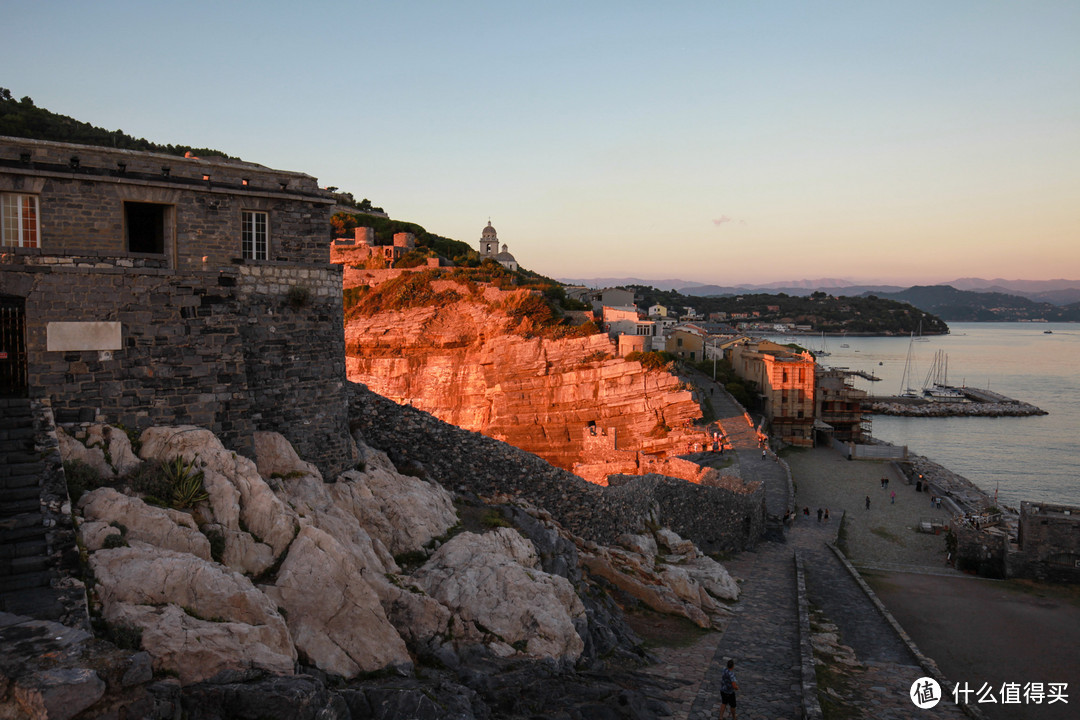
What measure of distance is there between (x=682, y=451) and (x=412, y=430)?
24.9 meters

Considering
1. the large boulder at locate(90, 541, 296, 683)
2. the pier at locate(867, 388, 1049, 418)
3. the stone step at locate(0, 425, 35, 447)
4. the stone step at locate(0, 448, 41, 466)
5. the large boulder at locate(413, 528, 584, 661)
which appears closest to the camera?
the large boulder at locate(90, 541, 296, 683)

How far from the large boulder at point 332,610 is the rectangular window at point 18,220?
505 cm

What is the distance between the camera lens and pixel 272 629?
6.77 metres

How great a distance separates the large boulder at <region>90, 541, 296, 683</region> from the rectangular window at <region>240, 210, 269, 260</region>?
492 cm

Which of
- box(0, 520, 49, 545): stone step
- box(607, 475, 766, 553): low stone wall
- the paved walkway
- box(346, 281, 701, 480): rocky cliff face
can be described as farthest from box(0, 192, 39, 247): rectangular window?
box(346, 281, 701, 480): rocky cliff face

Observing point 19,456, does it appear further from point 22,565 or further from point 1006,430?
point 1006,430

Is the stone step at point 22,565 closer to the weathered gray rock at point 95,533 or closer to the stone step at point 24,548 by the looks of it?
the stone step at point 24,548

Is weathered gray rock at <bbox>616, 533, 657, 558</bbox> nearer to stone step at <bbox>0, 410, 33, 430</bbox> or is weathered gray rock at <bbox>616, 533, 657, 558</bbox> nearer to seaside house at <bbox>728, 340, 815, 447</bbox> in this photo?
stone step at <bbox>0, 410, 33, 430</bbox>

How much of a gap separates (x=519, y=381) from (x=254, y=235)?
37421mm

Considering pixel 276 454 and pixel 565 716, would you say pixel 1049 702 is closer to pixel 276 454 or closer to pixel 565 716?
pixel 565 716

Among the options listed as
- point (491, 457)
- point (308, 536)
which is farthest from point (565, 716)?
point (491, 457)

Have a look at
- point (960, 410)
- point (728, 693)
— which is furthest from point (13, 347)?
point (960, 410)

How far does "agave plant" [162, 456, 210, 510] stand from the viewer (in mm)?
8016

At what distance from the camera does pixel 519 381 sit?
47.7m
